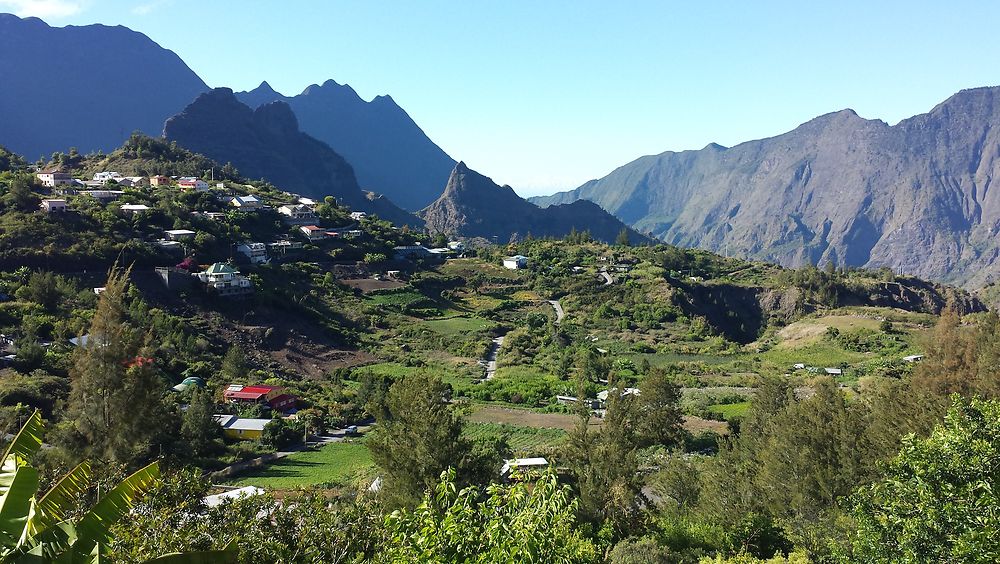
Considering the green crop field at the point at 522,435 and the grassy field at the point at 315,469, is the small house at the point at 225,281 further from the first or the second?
the green crop field at the point at 522,435

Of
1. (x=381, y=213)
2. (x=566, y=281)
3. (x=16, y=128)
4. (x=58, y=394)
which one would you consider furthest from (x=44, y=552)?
(x=16, y=128)

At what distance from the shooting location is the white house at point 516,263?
85.1 meters

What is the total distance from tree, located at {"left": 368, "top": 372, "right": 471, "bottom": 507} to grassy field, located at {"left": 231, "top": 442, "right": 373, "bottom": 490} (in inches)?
322

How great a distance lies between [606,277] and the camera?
80750mm

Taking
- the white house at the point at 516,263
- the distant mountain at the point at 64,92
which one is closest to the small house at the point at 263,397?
the white house at the point at 516,263

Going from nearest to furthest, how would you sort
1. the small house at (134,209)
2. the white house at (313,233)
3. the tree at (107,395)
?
the tree at (107,395), the small house at (134,209), the white house at (313,233)

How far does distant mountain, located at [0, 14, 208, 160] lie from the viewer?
525ft

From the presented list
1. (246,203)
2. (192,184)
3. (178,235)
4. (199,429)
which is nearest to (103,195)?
(178,235)

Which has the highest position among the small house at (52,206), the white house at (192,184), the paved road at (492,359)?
the white house at (192,184)

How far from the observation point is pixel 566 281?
258ft

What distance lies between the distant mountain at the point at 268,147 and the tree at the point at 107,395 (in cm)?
Answer: 14041

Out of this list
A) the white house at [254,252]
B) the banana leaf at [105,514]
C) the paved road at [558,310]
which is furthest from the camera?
the paved road at [558,310]

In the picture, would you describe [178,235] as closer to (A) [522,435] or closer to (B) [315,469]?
(B) [315,469]

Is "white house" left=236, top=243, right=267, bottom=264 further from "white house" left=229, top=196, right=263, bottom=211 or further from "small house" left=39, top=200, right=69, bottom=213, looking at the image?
"small house" left=39, top=200, right=69, bottom=213
